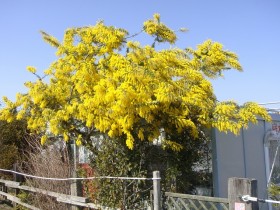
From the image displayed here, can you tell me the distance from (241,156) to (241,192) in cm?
588

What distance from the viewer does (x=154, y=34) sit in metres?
9.17

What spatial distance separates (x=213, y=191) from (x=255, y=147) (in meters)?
2.11

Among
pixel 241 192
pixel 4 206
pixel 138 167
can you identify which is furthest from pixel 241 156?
pixel 4 206

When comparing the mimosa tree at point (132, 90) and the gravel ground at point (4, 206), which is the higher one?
the mimosa tree at point (132, 90)

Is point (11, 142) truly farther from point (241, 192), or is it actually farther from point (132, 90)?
point (241, 192)

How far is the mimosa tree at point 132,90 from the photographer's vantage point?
757 centimetres

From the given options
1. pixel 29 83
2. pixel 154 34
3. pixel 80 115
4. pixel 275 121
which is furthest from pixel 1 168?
pixel 275 121

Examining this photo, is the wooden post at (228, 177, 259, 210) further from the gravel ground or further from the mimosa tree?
the gravel ground

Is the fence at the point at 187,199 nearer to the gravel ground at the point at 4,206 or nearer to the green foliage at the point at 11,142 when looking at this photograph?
the gravel ground at the point at 4,206

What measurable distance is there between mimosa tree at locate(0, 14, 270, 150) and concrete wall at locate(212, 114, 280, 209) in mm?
1050

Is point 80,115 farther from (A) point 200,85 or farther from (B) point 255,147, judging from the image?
(B) point 255,147

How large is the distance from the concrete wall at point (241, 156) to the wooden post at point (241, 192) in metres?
4.73

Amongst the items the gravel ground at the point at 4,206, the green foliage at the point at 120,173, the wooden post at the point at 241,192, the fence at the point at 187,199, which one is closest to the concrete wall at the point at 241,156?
the fence at the point at 187,199

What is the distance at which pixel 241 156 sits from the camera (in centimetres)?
1019
